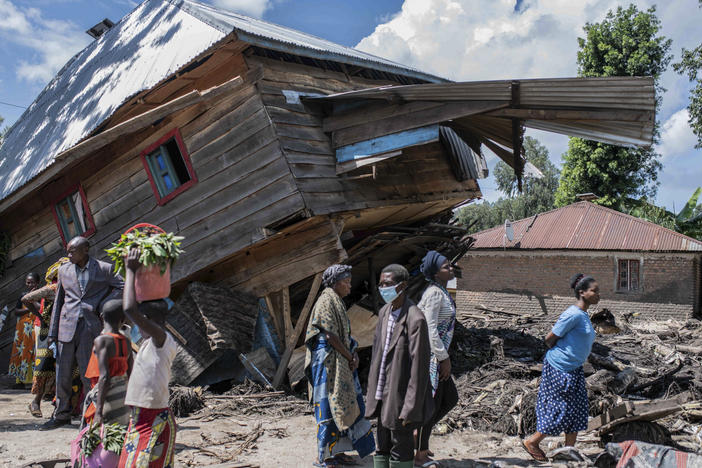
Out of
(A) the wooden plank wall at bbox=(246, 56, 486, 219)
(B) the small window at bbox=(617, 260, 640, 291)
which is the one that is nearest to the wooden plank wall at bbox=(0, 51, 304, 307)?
(A) the wooden plank wall at bbox=(246, 56, 486, 219)

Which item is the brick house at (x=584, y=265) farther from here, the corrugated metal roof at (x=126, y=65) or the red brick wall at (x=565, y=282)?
the corrugated metal roof at (x=126, y=65)

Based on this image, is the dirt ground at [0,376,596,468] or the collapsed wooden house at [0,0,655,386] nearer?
the dirt ground at [0,376,596,468]

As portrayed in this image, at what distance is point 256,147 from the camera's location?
753 cm

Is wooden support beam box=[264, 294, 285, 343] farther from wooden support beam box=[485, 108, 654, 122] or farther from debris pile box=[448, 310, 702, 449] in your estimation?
wooden support beam box=[485, 108, 654, 122]

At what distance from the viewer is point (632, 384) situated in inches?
273

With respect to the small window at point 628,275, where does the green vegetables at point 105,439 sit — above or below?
above

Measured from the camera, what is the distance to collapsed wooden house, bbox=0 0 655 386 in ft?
23.2

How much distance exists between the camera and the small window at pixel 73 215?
890 centimetres

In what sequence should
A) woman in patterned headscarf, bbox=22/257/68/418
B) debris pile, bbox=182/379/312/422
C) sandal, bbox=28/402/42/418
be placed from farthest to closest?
debris pile, bbox=182/379/312/422, woman in patterned headscarf, bbox=22/257/68/418, sandal, bbox=28/402/42/418

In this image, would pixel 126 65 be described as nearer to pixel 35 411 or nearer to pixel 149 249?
pixel 35 411

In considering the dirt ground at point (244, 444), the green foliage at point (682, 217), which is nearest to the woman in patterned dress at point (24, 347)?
the dirt ground at point (244, 444)

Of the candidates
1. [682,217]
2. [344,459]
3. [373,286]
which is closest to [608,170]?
[682,217]

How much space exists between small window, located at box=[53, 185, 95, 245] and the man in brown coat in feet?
22.8

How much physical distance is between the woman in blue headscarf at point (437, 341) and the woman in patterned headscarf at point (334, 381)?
19.7 inches
